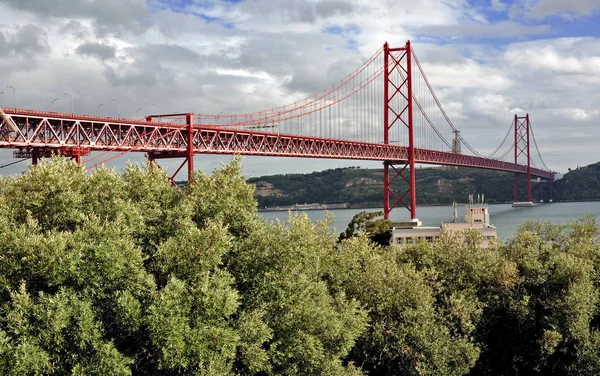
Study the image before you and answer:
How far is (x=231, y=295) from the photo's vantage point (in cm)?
1905

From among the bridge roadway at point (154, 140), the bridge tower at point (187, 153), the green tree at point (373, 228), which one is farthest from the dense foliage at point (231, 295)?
the green tree at point (373, 228)

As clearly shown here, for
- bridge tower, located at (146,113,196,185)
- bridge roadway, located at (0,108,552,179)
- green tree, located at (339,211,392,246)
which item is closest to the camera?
bridge roadway, located at (0,108,552,179)

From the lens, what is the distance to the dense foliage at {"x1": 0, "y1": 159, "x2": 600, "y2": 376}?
18000mm

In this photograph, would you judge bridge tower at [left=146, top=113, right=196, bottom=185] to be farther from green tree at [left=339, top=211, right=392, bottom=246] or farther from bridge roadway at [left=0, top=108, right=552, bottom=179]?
green tree at [left=339, top=211, right=392, bottom=246]

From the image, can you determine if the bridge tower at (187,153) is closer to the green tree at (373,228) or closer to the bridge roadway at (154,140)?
the bridge roadway at (154,140)

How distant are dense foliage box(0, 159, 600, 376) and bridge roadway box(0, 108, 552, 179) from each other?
16.1ft

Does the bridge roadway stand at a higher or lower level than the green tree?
higher

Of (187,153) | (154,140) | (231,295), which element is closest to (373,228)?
(187,153)

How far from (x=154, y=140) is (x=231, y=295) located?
3155 cm

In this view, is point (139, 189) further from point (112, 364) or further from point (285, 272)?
point (112, 364)

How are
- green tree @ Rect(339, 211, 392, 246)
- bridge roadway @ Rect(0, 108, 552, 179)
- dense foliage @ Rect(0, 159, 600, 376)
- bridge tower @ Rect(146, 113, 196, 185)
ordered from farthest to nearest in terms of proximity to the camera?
green tree @ Rect(339, 211, 392, 246), bridge tower @ Rect(146, 113, 196, 185), bridge roadway @ Rect(0, 108, 552, 179), dense foliage @ Rect(0, 159, 600, 376)

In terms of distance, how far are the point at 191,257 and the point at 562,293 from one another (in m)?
17.9

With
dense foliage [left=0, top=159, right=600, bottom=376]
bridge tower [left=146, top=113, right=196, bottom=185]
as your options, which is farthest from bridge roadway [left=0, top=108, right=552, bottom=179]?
dense foliage [left=0, top=159, right=600, bottom=376]

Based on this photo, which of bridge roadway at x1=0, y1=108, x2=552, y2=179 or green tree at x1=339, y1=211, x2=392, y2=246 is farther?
green tree at x1=339, y1=211, x2=392, y2=246
